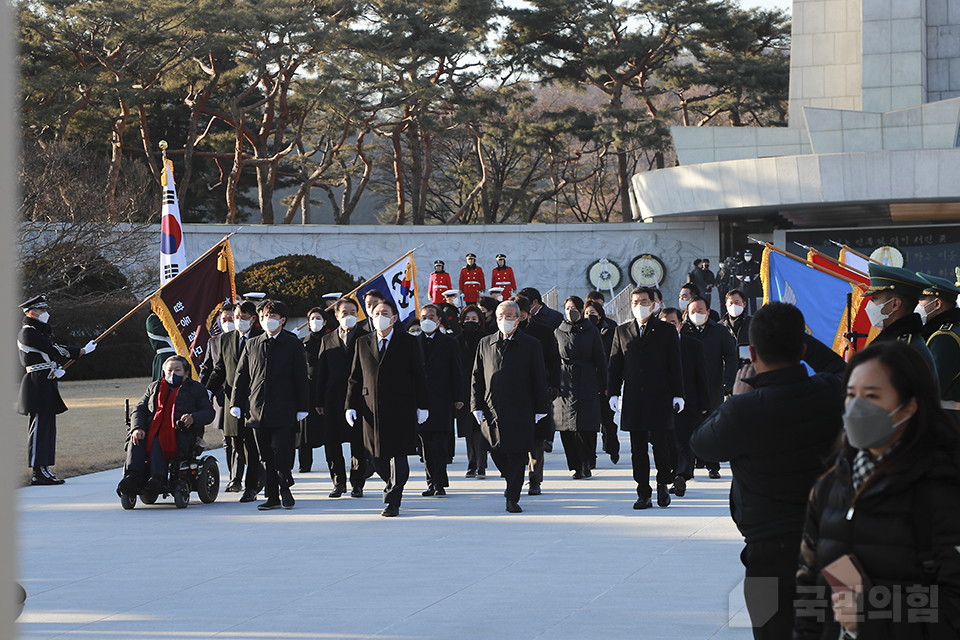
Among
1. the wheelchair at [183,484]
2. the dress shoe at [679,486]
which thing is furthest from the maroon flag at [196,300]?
the dress shoe at [679,486]

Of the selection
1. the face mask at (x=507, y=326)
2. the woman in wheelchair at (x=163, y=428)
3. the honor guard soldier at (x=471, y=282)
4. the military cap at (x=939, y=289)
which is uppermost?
the honor guard soldier at (x=471, y=282)

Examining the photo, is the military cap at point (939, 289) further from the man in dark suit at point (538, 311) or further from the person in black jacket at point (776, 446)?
the man in dark suit at point (538, 311)

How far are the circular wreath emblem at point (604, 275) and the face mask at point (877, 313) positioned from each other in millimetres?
25600

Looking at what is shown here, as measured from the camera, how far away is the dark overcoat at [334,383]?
985 cm

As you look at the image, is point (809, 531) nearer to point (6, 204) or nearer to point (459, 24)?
point (6, 204)

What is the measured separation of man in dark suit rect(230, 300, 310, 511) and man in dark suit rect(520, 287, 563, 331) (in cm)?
239

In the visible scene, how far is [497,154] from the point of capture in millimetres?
39688

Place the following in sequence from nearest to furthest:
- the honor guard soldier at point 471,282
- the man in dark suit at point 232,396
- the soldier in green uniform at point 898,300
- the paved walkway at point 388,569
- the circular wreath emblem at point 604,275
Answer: the soldier in green uniform at point 898,300 → the paved walkway at point 388,569 → the man in dark suit at point 232,396 → the honor guard soldier at point 471,282 → the circular wreath emblem at point 604,275

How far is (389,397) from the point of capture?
8664 mm

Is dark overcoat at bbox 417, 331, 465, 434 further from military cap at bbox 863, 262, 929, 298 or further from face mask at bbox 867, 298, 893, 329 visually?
military cap at bbox 863, 262, 929, 298

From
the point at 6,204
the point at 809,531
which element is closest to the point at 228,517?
the point at 809,531

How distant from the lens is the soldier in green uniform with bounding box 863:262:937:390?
4.82 metres

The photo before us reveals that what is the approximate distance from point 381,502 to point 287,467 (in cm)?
89

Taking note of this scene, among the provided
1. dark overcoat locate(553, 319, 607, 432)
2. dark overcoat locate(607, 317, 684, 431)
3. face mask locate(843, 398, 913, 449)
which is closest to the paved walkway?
dark overcoat locate(607, 317, 684, 431)
